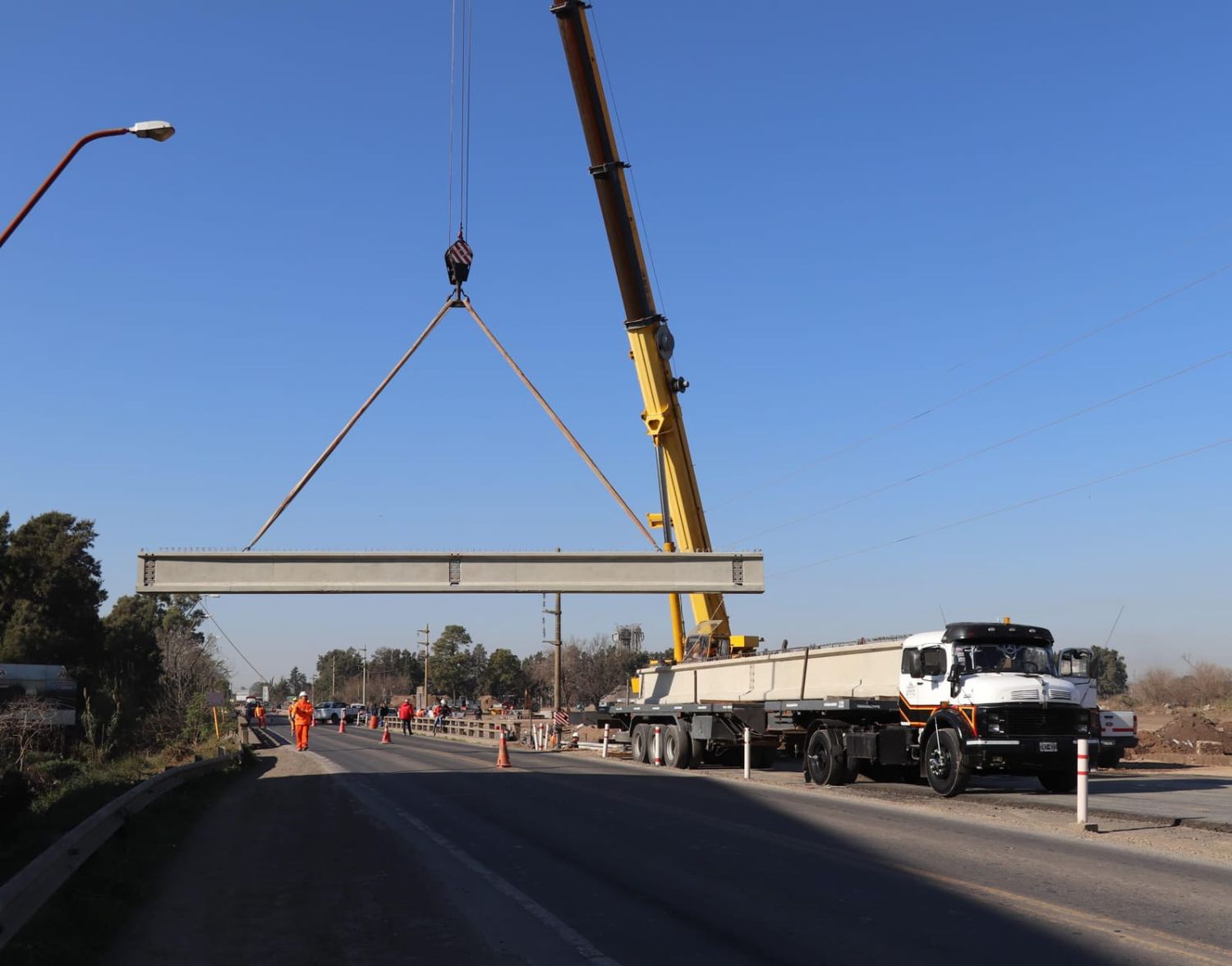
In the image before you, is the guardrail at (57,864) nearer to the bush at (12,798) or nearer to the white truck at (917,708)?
the bush at (12,798)

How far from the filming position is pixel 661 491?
2811cm

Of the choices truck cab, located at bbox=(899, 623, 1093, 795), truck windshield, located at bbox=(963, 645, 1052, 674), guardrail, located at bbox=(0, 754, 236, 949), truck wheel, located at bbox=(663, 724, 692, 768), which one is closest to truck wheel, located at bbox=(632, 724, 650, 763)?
truck wheel, located at bbox=(663, 724, 692, 768)

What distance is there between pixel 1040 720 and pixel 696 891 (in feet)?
34.3

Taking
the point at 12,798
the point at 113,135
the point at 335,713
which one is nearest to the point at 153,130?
the point at 113,135

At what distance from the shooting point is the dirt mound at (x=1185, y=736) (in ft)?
107

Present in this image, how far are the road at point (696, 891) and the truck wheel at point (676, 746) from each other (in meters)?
11.2

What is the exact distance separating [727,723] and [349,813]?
38.5 feet

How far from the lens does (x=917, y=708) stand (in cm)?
1897

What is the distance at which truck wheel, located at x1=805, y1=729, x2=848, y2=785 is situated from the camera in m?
20.3

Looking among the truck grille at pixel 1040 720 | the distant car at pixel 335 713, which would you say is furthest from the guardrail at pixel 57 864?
the distant car at pixel 335 713

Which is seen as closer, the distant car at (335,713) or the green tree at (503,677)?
the distant car at (335,713)

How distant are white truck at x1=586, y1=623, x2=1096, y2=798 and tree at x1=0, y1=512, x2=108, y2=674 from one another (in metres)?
48.5

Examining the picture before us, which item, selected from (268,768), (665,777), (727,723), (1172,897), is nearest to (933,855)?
(1172,897)

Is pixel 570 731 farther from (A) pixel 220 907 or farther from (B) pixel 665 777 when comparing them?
(A) pixel 220 907
